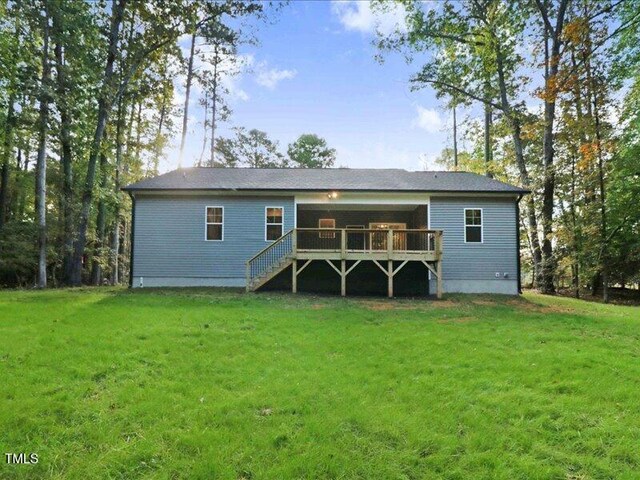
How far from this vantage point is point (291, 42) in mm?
14688

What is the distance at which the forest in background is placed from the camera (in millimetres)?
13453

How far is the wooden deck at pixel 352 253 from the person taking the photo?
36.8 ft

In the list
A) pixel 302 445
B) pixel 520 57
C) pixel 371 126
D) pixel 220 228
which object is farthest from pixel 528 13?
pixel 302 445

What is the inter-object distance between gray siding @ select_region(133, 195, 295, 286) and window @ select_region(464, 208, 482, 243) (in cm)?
642

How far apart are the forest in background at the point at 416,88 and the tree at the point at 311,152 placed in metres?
15.0

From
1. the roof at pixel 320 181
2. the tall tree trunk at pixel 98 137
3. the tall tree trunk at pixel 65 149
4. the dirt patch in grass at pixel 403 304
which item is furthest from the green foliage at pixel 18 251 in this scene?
the dirt patch in grass at pixel 403 304

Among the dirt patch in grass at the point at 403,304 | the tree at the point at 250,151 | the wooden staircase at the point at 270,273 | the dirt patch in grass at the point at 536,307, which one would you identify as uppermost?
the tree at the point at 250,151

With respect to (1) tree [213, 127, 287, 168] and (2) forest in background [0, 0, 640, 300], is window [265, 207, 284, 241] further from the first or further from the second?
(1) tree [213, 127, 287, 168]

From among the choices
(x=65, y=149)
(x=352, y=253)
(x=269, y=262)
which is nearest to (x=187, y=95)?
(x=65, y=149)

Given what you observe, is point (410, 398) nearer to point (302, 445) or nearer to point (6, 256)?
point (302, 445)

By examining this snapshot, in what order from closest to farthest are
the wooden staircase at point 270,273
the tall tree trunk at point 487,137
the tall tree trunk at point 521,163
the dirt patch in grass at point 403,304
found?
the dirt patch in grass at point 403,304, the wooden staircase at point 270,273, the tall tree trunk at point 521,163, the tall tree trunk at point 487,137

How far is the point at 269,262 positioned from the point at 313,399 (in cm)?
847

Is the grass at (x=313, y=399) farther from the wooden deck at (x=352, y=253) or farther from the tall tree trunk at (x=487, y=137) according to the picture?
the tall tree trunk at (x=487, y=137)

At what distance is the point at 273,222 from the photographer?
42.9 ft
